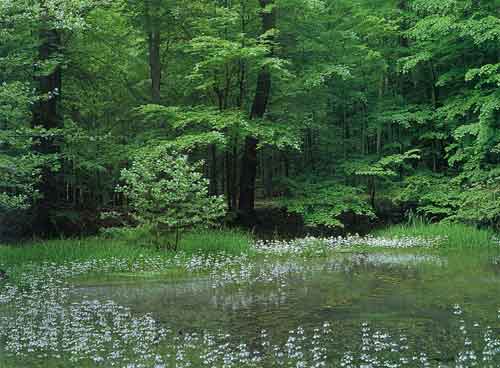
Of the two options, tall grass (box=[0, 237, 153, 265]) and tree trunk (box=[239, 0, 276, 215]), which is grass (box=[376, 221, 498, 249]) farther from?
tall grass (box=[0, 237, 153, 265])

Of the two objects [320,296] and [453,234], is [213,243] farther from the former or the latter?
[453,234]

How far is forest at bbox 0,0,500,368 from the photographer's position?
7637 millimetres

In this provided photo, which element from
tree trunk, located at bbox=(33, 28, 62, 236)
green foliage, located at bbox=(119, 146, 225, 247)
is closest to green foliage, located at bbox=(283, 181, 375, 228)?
green foliage, located at bbox=(119, 146, 225, 247)

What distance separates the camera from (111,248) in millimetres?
14430

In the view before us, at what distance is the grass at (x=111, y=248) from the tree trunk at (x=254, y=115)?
188 inches

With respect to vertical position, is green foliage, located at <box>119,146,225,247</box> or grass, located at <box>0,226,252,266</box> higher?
green foliage, located at <box>119,146,225,247</box>

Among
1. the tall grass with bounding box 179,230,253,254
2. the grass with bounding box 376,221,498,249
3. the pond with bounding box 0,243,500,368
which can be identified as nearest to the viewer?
the pond with bounding box 0,243,500,368

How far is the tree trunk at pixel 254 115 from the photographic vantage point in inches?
817

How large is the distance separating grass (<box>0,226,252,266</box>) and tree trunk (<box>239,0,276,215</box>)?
4769 mm

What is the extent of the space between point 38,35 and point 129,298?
10533mm

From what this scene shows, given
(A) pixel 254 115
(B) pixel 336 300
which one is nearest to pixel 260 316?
(B) pixel 336 300

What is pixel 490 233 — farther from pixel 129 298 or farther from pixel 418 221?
pixel 129 298

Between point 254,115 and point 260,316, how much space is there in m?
13.0

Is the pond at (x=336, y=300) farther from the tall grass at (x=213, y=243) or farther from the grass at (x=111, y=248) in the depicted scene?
the grass at (x=111, y=248)
